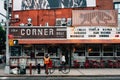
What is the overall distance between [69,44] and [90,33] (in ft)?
8.59

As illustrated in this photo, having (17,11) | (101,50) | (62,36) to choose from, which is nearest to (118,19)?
(101,50)

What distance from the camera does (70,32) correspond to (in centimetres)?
4075

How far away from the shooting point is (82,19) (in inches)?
1624

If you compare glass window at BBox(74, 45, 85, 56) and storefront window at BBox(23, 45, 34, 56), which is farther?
glass window at BBox(74, 45, 85, 56)

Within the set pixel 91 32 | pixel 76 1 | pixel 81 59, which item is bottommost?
pixel 81 59

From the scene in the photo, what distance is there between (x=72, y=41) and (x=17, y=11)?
855 cm

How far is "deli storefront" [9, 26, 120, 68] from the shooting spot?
132 ft

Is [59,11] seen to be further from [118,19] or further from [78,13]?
[118,19]

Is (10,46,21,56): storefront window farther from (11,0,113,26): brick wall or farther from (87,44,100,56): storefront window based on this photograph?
(87,44,100,56): storefront window

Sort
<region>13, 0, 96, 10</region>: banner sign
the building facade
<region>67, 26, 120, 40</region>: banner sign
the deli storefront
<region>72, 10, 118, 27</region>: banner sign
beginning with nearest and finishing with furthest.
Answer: the deli storefront → the building facade → <region>67, 26, 120, 40</region>: banner sign → <region>72, 10, 118, 27</region>: banner sign → <region>13, 0, 96, 10</region>: banner sign

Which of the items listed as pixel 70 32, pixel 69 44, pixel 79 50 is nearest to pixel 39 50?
pixel 69 44

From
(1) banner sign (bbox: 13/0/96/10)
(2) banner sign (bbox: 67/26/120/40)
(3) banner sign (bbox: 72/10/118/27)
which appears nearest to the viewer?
(2) banner sign (bbox: 67/26/120/40)

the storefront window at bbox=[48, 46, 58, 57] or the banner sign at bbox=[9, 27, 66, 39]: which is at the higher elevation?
the banner sign at bbox=[9, 27, 66, 39]

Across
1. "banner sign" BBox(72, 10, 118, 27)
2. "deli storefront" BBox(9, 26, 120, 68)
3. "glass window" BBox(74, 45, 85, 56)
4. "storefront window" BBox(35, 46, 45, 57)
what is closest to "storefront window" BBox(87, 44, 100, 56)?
"deli storefront" BBox(9, 26, 120, 68)
